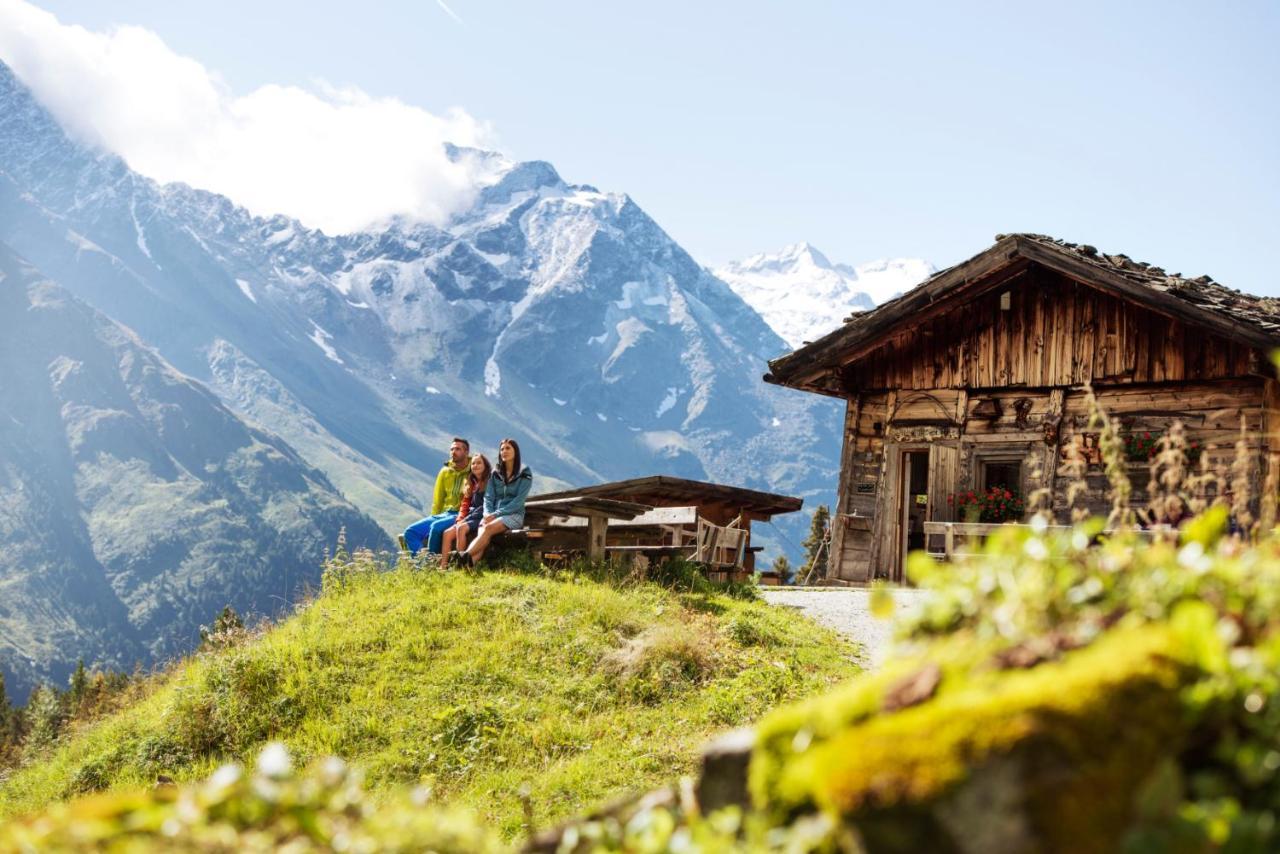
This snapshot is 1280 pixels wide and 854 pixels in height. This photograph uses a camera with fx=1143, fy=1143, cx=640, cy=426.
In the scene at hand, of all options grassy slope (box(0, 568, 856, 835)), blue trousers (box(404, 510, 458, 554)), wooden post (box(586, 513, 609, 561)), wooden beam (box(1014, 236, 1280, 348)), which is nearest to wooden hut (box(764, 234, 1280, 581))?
wooden beam (box(1014, 236, 1280, 348))

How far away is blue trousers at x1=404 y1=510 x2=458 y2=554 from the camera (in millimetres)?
13703

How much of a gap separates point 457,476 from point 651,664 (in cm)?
533

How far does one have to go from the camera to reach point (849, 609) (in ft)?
47.7

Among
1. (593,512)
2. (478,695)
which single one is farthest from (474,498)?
(478,695)

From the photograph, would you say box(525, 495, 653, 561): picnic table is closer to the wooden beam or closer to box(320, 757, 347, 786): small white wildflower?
the wooden beam

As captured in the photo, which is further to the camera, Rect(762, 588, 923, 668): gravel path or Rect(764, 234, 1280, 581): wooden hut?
Rect(764, 234, 1280, 581): wooden hut

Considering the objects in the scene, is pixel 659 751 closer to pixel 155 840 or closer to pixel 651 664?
pixel 651 664

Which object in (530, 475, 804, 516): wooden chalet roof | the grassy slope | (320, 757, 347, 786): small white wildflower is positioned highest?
(530, 475, 804, 516): wooden chalet roof

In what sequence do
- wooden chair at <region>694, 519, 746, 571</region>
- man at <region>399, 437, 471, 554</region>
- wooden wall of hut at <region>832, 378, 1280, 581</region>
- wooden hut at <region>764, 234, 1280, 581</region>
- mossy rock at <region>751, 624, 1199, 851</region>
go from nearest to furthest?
mossy rock at <region>751, 624, 1199, 851</region>
man at <region>399, 437, 471, 554</region>
wooden hut at <region>764, 234, 1280, 581</region>
wooden wall of hut at <region>832, 378, 1280, 581</region>
wooden chair at <region>694, 519, 746, 571</region>

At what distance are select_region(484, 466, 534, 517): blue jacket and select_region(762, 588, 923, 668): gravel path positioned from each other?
3.60m

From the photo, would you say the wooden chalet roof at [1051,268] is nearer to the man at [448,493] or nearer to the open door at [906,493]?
the open door at [906,493]

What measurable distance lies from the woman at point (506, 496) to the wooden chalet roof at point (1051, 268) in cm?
620

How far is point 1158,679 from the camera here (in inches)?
101

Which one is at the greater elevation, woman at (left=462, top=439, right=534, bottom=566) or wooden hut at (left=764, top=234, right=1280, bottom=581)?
wooden hut at (left=764, top=234, right=1280, bottom=581)
